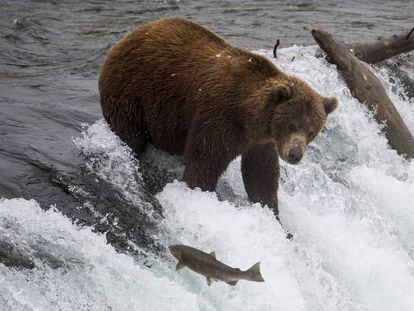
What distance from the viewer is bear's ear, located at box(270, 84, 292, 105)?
6.05 metres

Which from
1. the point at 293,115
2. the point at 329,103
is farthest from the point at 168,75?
the point at 329,103

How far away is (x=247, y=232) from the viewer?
611cm

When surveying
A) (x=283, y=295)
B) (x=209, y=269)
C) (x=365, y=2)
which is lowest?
(x=365, y=2)

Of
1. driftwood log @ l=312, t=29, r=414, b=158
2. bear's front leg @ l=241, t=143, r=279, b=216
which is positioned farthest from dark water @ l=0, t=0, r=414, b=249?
driftwood log @ l=312, t=29, r=414, b=158

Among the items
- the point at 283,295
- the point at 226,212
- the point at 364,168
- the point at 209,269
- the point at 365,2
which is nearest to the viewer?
the point at 209,269

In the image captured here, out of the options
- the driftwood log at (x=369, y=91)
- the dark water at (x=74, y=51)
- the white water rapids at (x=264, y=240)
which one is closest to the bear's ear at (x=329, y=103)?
the white water rapids at (x=264, y=240)

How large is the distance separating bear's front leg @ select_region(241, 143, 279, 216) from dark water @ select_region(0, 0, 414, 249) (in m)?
0.86

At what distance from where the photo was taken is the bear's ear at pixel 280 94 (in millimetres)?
6051

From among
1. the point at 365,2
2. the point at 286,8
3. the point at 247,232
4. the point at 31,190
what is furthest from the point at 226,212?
the point at 365,2

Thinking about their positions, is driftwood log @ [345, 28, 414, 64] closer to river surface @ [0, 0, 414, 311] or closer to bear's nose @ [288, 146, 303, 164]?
river surface @ [0, 0, 414, 311]

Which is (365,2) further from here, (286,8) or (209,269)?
(209,269)

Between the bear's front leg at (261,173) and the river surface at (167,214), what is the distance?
0.14 m

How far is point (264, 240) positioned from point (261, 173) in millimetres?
731

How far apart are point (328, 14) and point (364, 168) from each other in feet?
21.2
